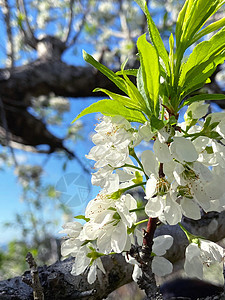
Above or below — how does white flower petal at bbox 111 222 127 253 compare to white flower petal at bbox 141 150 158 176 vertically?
below

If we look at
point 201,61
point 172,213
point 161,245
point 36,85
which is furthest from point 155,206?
point 36,85

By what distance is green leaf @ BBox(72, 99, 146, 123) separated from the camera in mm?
429

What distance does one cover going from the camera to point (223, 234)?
2.99ft

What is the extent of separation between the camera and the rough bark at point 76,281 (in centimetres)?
60

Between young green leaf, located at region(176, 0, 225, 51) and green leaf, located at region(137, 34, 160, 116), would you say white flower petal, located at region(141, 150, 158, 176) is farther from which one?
young green leaf, located at region(176, 0, 225, 51)

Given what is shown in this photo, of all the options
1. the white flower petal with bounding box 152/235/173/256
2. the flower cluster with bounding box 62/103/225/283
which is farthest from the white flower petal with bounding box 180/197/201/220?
the white flower petal with bounding box 152/235/173/256

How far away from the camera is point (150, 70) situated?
1.36 feet

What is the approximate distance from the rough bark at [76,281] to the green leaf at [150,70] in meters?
0.34

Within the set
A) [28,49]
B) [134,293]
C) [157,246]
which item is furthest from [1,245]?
[157,246]

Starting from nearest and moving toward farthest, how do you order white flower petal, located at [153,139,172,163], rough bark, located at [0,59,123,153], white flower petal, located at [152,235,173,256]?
white flower petal, located at [153,139,172,163], white flower petal, located at [152,235,173,256], rough bark, located at [0,59,123,153]

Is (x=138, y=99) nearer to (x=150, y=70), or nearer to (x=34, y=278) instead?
(x=150, y=70)

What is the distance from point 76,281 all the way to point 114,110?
16.3 inches

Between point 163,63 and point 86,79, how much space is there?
1602mm

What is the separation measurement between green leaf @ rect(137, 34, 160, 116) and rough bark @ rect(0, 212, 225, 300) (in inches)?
13.3
